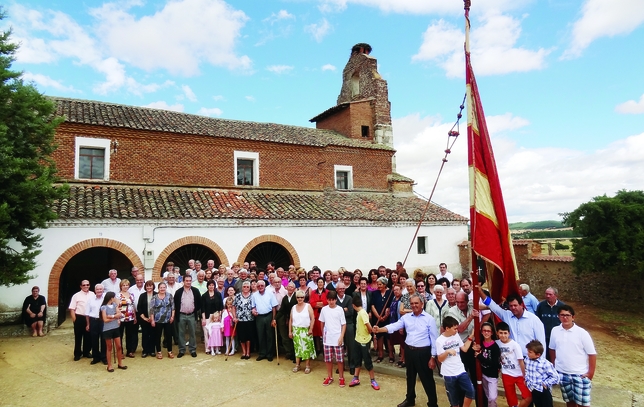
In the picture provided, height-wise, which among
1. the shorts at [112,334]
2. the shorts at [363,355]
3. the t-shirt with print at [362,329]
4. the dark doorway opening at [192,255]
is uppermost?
the dark doorway opening at [192,255]

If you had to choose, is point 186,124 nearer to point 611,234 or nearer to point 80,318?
point 80,318

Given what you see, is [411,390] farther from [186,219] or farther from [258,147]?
[258,147]

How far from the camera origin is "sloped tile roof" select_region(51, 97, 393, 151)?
14721 millimetres

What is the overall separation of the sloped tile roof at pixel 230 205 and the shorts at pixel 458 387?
9948 millimetres

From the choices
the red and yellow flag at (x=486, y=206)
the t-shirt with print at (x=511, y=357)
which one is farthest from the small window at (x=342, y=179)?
the t-shirt with print at (x=511, y=357)

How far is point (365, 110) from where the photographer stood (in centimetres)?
2159

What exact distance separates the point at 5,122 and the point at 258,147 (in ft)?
30.7

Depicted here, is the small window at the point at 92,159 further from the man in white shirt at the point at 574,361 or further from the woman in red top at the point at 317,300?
the man in white shirt at the point at 574,361

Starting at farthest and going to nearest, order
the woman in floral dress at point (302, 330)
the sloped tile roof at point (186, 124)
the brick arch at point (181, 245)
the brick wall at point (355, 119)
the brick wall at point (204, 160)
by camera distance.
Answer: the brick wall at point (355, 119), the sloped tile roof at point (186, 124), the brick wall at point (204, 160), the brick arch at point (181, 245), the woman in floral dress at point (302, 330)

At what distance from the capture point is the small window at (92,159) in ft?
45.6

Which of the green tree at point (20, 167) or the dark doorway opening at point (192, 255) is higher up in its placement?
the green tree at point (20, 167)

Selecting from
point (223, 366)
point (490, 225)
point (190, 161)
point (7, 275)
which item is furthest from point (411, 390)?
point (190, 161)

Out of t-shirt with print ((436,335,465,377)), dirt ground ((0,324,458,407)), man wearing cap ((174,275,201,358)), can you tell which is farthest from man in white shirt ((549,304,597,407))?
man wearing cap ((174,275,201,358))

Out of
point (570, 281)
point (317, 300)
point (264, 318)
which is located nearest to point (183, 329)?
point (264, 318)
